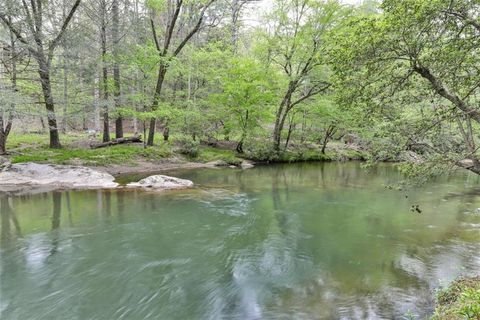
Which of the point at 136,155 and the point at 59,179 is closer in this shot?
the point at 59,179

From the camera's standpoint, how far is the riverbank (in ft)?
54.3

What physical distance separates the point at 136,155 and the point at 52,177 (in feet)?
19.1

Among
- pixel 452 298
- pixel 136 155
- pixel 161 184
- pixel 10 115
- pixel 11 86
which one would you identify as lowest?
pixel 452 298

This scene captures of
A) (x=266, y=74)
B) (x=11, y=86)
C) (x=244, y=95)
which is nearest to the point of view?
(x=11, y=86)

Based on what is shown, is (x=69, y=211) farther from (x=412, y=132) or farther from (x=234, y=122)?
(x=234, y=122)

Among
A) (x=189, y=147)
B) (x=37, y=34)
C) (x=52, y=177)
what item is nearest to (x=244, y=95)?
(x=189, y=147)

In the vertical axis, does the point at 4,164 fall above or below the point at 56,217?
above

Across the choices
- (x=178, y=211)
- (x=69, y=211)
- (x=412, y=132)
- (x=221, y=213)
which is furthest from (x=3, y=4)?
(x=412, y=132)

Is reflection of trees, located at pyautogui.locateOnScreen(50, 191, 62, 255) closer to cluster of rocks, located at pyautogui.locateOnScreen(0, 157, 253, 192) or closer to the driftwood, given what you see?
cluster of rocks, located at pyautogui.locateOnScreen(0, 157, 253, 192)

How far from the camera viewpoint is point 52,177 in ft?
46.4

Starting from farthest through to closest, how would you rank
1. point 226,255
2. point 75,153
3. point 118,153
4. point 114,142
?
point 114,142, point 118,153, point 75,153, point 226,255

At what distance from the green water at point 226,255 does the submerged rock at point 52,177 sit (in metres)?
1.38

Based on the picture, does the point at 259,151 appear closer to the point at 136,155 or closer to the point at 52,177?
the point at 136,155

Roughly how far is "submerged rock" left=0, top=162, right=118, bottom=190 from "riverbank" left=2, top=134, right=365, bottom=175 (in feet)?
3.60
